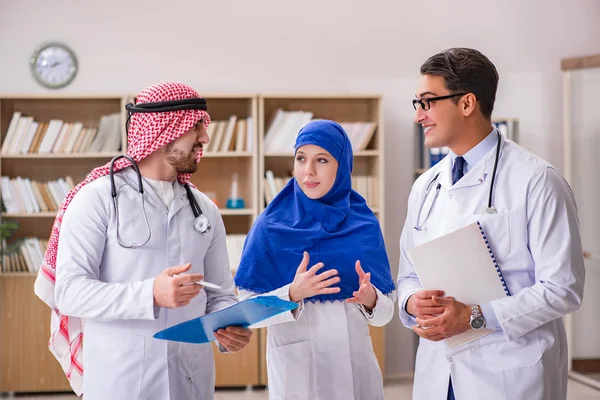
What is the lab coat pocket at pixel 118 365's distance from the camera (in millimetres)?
1998

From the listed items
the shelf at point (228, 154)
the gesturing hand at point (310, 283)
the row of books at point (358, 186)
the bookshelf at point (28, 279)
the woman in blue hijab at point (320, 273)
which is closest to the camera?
the gesturing hand at point (310, 283)

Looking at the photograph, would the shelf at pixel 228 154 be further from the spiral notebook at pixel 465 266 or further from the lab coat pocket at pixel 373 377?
the spiral notebook at pixel 465 266

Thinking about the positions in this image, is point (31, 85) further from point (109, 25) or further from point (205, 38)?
point (205, 38)

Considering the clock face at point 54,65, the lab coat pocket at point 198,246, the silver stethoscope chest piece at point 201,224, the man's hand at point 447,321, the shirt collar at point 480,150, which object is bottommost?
the man's hand at point 447,321

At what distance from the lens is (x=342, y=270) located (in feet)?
8.08

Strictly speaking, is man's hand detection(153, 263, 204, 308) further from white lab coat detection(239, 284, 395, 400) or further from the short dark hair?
the short dark hair

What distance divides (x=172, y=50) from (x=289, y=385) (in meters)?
3.69

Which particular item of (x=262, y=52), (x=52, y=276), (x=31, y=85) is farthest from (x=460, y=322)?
(x=31, y=85)

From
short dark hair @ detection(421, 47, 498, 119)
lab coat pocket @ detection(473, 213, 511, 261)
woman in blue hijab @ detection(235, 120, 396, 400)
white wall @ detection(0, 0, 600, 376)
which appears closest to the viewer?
lab coat pocket @ detection(473, 213, 511, 261)

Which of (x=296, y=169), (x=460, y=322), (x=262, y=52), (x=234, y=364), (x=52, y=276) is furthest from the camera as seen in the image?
(x=262, y=52)

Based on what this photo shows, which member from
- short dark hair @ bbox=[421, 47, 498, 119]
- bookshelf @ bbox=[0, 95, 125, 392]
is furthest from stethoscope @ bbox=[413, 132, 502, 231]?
bookshelf @ bbox=[0, 95, 125, 392]

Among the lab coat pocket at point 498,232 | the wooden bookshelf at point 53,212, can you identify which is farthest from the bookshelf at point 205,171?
the lab coat pocket at point 498,232

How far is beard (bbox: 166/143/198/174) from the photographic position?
2.15 meters

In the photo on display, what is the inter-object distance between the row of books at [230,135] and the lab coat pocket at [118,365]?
10.9 feet
